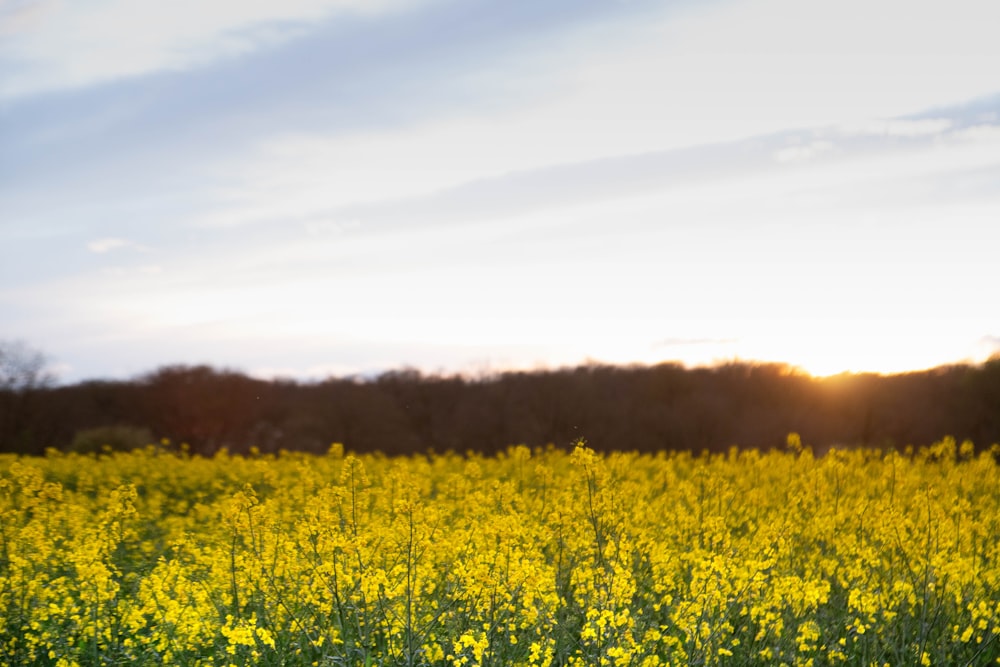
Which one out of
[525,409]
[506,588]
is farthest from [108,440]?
[506,588]

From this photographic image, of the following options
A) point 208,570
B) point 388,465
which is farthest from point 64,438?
point 208,570

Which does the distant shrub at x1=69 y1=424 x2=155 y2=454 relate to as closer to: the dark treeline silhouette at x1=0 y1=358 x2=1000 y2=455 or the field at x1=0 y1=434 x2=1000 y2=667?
the dark treeline silhouette at x1=0 y1=358 x2=1000 y2=455

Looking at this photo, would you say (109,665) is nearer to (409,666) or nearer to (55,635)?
(55,635)

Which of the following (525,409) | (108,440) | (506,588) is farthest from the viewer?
(525,409)

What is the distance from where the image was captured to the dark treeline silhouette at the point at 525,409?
711 inches

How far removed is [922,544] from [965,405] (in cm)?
1231

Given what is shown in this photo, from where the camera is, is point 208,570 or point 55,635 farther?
point 208,570

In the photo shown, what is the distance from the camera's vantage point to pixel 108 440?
1673 cm

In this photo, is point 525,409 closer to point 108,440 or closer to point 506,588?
point 108,440

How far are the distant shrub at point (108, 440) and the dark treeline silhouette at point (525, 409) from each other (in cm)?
6

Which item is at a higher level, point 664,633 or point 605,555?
point 605,555

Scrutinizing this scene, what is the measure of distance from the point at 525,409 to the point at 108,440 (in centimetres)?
788

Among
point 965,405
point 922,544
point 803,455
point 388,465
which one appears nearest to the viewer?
point 922,544

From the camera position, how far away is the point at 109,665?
5.95 m
